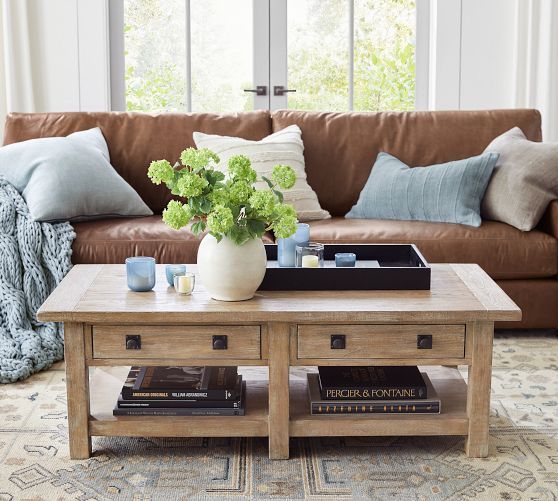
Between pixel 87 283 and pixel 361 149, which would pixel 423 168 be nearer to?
pixel 361 149

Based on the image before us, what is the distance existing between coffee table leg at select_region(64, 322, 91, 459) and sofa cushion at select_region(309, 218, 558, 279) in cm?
134

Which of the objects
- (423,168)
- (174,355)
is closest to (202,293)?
(174,355)

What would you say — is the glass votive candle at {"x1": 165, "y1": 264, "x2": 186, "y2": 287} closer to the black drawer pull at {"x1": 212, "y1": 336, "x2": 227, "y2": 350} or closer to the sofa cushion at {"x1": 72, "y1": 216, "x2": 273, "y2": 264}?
the black drawer pull at {"x1": 212, "y1": 336, "x2": 227, "y2": 350}

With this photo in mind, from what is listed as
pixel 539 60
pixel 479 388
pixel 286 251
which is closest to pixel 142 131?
pixel 286 251

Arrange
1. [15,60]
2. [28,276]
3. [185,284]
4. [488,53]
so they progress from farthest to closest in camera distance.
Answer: [488,53]
[15,60]
[28,276]
[185,284]

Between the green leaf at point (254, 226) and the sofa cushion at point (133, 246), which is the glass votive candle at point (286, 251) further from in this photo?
the sofa cushion at point (133, 246)

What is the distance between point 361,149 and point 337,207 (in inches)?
11.2

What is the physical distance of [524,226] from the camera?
11.3ft

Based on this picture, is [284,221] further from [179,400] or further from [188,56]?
[188,56]

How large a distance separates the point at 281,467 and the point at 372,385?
328mm

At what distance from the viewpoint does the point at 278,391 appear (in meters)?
2.29

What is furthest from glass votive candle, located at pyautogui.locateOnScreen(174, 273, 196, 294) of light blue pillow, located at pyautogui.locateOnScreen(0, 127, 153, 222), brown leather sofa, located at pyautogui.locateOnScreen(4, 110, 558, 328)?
brown leather sofa, located at pyautogui.locateOnScreen(4, 110, 558, 328)

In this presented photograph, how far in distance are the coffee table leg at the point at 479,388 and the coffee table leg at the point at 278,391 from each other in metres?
0.48

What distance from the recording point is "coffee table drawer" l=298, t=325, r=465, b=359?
2.27 m
